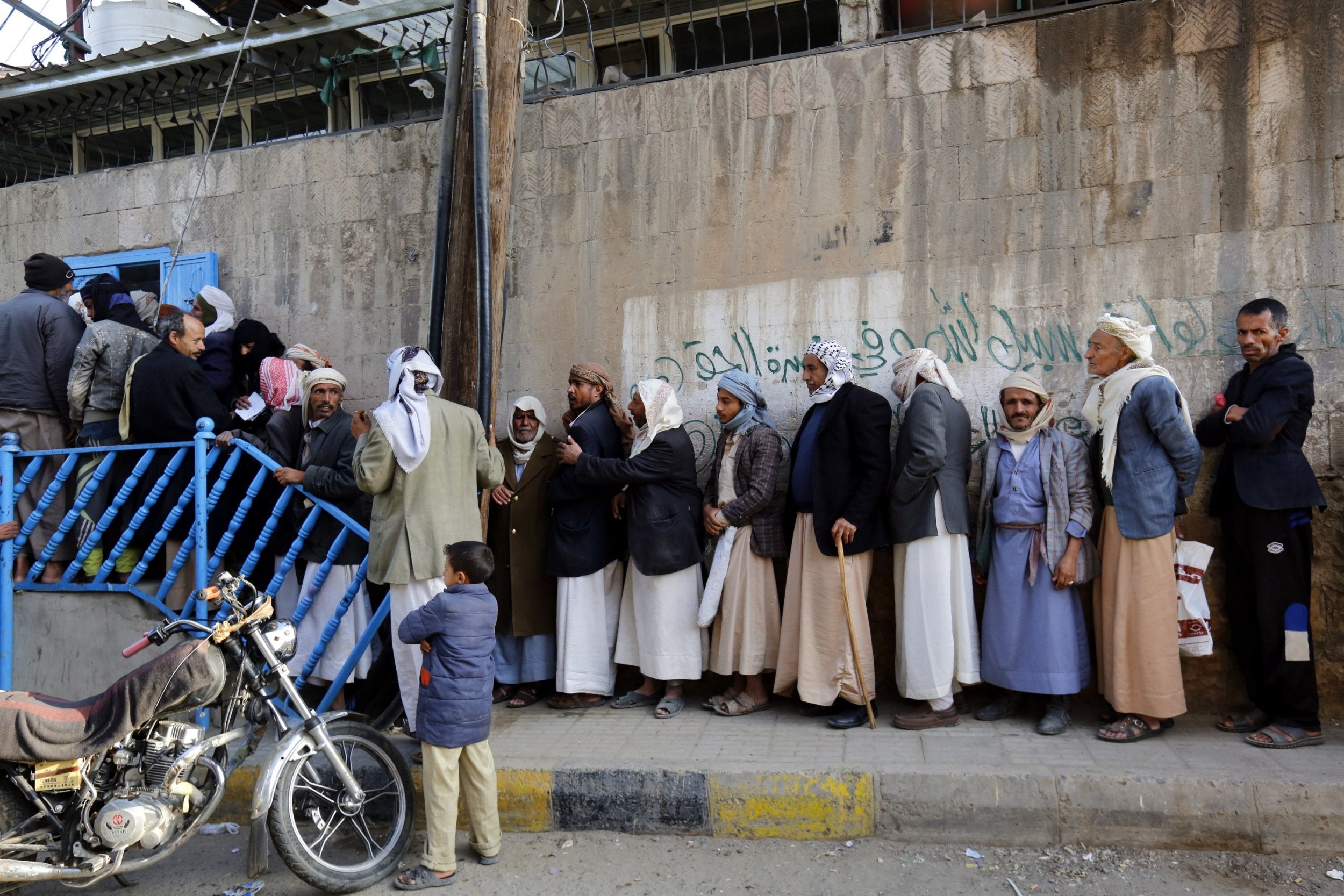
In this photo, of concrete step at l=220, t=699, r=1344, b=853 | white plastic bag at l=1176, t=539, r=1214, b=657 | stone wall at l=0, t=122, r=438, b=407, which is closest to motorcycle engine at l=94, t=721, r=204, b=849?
concrete step at l=220, t=699, r=1344, b=853

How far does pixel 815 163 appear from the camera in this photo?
5188 mm

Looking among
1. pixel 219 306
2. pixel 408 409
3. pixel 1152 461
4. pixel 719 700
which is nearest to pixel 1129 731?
pixel 1152 461

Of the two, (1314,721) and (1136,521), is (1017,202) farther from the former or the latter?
(1314,721)

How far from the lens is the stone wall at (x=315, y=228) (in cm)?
600

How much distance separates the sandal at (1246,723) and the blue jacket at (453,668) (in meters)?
3.21

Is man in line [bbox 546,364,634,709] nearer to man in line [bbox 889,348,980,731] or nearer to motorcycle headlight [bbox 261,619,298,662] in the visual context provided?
man in line [bbox 889,348,980,731]

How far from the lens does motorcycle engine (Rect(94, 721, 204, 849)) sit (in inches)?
122

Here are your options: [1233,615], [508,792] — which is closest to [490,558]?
[508,792]

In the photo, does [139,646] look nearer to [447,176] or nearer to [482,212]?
[482,212]

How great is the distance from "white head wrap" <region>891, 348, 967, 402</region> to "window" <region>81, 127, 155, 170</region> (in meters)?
6.10

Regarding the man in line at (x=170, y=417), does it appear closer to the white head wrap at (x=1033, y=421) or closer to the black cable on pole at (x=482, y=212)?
the black cable on pole at (x=482, y=212)

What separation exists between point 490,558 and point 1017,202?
3.27 meters

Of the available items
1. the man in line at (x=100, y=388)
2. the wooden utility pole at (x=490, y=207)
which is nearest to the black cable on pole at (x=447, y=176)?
the wooden utility pole at (x=490, y=207)

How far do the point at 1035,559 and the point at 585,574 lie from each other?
223 centimetres
